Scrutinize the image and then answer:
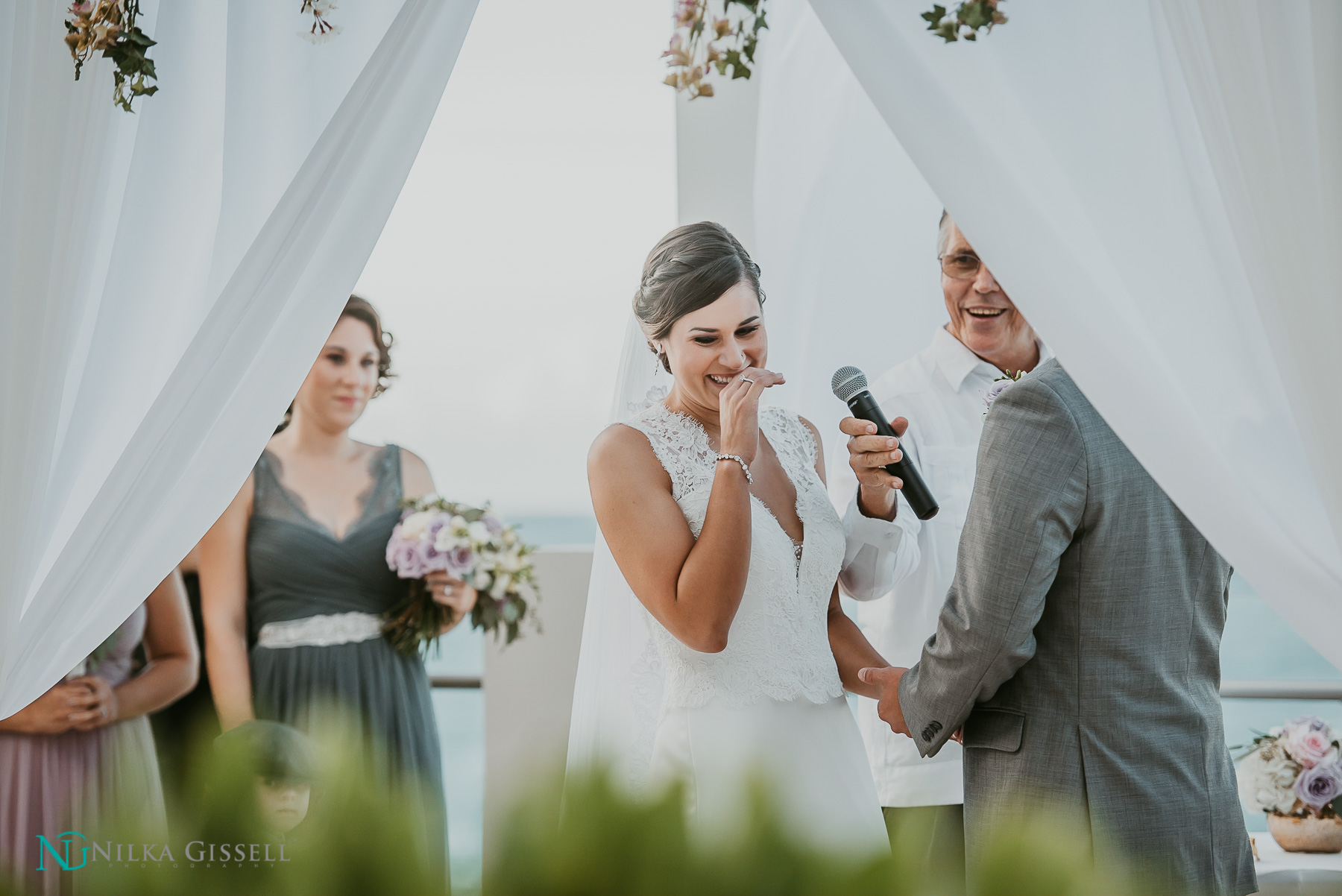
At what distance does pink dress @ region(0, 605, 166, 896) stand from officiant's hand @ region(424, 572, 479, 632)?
0.79 metres

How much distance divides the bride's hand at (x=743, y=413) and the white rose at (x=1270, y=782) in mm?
2056

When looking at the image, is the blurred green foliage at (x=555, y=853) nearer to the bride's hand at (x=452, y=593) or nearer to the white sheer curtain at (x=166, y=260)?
the white sheer curtain at (x=166, y=260)

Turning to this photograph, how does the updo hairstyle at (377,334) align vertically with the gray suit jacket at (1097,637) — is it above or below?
above

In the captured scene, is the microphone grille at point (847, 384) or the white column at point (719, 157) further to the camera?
the white column at point (719, 157)

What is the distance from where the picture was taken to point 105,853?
1.73 ft

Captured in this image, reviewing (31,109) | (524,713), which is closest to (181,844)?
(31,109)

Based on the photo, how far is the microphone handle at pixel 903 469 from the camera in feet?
6.72

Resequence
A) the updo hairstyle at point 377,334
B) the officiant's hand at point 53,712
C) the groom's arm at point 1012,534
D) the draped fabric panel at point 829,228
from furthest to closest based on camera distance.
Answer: the updo hairstyle at point 377,334 → the draped fabric panel at point 829,228 → the officiant's hand at point 53,712 → the groom's arm at point 1012,534

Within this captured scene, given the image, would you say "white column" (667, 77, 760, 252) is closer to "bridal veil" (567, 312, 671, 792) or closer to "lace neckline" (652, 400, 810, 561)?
"bridal veil" (567, 312, 671, 792)

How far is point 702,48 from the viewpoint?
60.4 inches

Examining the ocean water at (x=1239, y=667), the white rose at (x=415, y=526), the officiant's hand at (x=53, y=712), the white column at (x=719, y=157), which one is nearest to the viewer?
the officiant's hand at (x=53, y=712)

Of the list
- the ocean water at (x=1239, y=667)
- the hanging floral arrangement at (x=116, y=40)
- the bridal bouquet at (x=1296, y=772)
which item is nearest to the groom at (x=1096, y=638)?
the bridal bouquet at (x=1296, y=772)

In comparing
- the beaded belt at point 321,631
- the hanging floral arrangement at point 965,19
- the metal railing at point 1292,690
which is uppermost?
the hanging floral arrangement at point 965,19

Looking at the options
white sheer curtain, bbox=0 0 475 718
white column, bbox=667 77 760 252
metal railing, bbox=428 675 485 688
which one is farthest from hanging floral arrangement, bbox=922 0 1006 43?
metal railing, bbox=428 675 485 688
